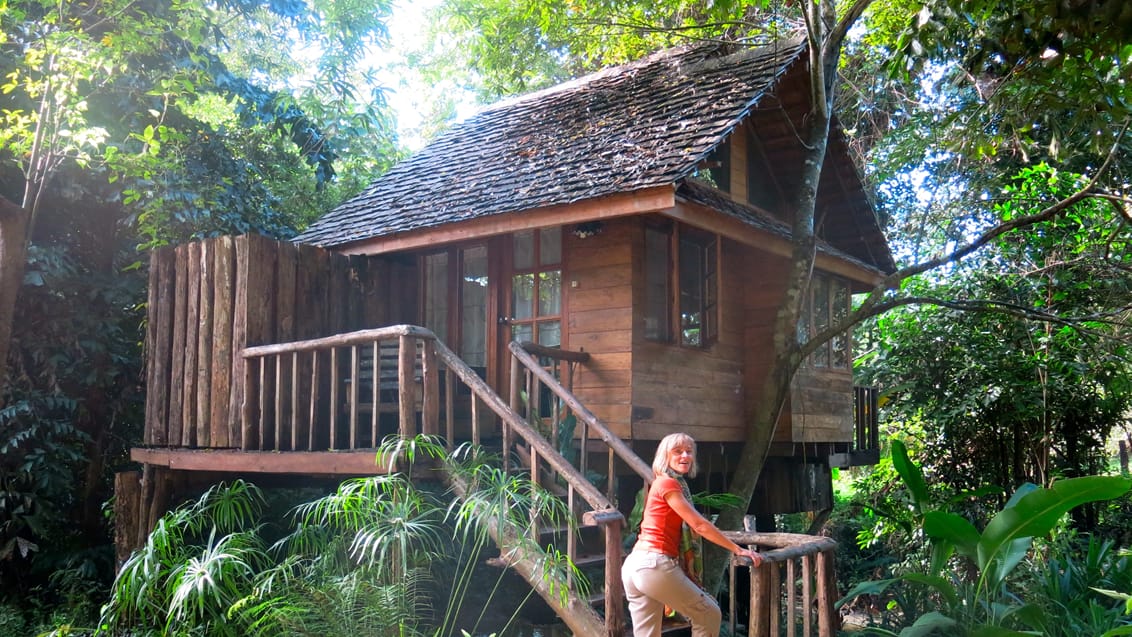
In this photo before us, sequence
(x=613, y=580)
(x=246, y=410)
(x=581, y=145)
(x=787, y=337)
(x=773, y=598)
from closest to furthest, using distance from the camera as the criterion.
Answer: (x=773, y=598) → (x=613, y=580) → (x=246, y=410) → (x=787, y=337) → (x=581, y=145)

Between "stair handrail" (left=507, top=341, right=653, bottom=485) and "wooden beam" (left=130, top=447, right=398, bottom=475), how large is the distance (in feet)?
4.61

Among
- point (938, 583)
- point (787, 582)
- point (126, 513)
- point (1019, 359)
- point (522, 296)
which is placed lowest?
point (938, 583)

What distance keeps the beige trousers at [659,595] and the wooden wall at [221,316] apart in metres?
4.55

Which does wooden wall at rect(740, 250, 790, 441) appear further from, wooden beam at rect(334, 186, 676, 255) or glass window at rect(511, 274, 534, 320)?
wooden beam at rect(334, 186, 676, 255)

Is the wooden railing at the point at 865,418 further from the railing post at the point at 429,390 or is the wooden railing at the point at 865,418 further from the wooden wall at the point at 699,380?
the railing post at the point at 429,390

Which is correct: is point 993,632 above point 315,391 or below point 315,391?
below

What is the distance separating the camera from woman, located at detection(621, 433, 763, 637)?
187 inches

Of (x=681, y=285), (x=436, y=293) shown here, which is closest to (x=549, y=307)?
(x=681, y=285)

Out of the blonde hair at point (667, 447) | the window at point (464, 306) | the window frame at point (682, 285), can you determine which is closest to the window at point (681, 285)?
the window frame at point (682, 285)

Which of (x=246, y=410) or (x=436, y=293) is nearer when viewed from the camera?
(x=246, y=410)

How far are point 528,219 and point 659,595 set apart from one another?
171 inches

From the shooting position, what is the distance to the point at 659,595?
15.7 ft

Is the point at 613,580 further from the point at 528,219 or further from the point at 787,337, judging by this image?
the point at 787,337

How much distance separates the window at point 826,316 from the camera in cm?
1082
